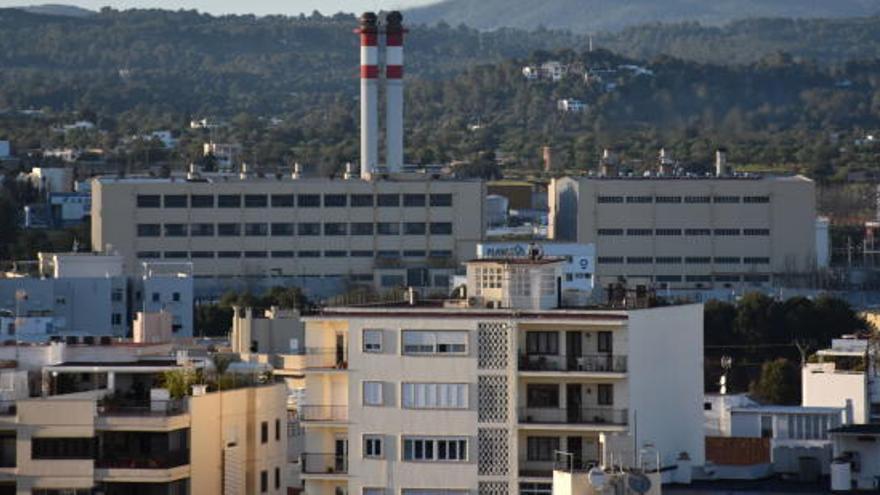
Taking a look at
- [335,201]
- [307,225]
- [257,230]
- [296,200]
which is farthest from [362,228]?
[257,230]

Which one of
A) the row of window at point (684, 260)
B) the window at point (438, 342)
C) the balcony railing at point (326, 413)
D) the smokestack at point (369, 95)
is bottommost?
the row of window at point (684, 260)

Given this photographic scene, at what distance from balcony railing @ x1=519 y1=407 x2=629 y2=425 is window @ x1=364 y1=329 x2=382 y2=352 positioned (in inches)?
54.2

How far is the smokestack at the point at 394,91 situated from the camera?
429 feet

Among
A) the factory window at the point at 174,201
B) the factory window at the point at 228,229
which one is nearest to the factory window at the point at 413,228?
the factory window at the point at 228,229

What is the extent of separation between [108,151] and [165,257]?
6353 cm

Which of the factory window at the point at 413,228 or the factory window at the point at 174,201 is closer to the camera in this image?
the factory window at the point at 174,201

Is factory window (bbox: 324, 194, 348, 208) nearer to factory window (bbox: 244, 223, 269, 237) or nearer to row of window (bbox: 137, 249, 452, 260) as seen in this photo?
row of window (bbox: 137, 249, 452, 260)

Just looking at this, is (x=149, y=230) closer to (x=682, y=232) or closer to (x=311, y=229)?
(x=311, y=229)

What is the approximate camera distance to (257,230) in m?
115

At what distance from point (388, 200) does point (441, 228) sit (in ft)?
6.06

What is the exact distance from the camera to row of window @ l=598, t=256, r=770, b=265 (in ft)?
379

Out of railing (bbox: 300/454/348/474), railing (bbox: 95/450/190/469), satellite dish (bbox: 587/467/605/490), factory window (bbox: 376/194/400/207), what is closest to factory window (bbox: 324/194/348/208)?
factory window (bbox: 376/194/400/207)

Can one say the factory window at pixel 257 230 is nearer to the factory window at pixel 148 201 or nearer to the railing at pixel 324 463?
the factory window at pixel 148 201

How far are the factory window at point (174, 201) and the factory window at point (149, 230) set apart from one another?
0.75m
